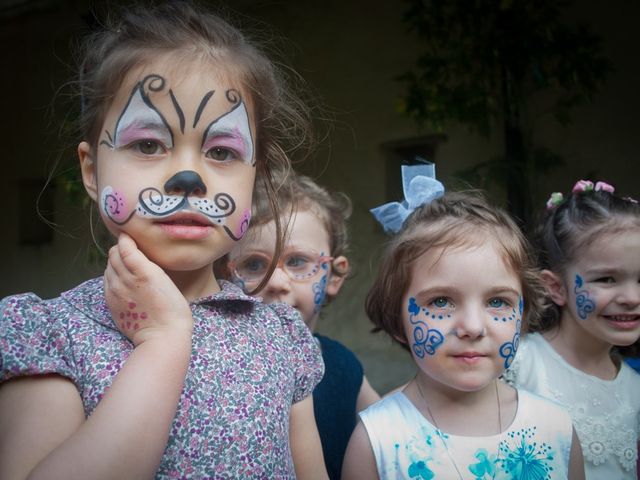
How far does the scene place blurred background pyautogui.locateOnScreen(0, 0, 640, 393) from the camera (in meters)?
4.19

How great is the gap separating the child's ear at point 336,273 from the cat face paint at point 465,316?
33.0 inches

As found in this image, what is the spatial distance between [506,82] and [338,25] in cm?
169

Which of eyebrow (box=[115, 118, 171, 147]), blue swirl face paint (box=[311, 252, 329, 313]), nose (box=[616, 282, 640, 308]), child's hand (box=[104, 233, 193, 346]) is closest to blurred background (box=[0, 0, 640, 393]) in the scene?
blue swirl face paint (box=[311, 252, 329, 313])

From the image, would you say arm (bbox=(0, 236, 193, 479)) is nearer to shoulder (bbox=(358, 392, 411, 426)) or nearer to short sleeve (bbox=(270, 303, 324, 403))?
short sleeve (bbox=(270, 303, 324, 403))

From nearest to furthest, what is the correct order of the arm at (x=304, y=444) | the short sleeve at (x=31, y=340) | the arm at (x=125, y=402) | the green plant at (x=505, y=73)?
the arm at (x=125, y=402)
the short sleeve at (x=31, y=340)
the arm at (x=304, y=444)
the green plant at (x=505, y=73)

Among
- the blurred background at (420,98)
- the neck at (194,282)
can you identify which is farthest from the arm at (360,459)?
the blurred background at (420,98)

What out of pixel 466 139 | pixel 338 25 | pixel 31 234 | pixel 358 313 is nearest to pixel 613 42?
pixel 466 139

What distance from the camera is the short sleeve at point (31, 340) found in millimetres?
1340

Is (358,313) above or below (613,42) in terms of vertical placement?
below

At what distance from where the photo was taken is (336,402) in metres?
2.46

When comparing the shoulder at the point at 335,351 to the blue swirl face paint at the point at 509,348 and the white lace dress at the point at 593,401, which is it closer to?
the white lace dress at the point at 593,401

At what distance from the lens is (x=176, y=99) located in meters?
1.50

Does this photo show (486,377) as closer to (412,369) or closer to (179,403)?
(179,403)

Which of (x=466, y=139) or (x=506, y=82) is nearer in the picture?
(x=506, y=82)
